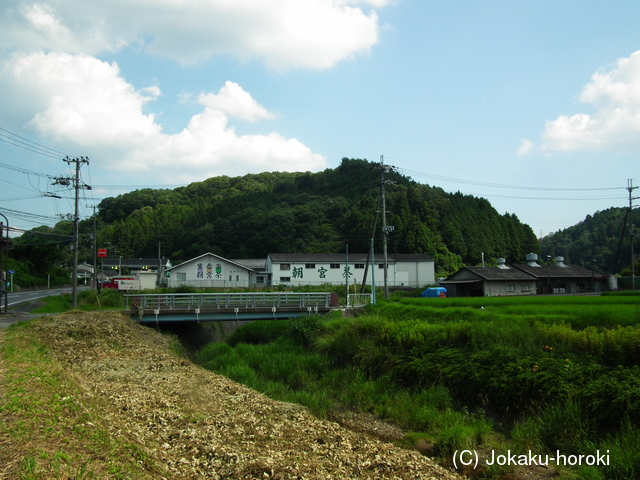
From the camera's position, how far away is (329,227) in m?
72.3

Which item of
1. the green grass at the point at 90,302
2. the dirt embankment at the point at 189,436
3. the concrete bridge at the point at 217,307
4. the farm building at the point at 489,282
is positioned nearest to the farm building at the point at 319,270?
the farm building at the point at 489,282

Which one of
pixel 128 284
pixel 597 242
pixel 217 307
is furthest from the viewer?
pixel 597 242

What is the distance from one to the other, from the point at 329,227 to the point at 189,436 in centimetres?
6402

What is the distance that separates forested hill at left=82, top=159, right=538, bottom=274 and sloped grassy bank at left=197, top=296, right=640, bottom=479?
4318 centimetres

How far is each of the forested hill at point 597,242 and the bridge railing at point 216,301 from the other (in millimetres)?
52626

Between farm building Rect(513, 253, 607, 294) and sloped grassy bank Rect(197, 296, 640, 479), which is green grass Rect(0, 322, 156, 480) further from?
farm building Rect(513, 253, 607, 294)

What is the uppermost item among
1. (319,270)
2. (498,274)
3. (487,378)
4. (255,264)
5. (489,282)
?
(255,264)

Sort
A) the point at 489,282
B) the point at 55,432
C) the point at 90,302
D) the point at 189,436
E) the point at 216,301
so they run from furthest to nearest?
the point at 489,282 → the point at 90,302 → the point at 216,301 → the point at 189,436 → the point at 55,432

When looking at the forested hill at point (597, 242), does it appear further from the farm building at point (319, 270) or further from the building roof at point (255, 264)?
the building roof at point (255, 264)

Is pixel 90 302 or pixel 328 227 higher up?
pixel 328 227

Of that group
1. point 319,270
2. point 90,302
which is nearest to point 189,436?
point 90,302

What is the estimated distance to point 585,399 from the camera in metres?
9.66

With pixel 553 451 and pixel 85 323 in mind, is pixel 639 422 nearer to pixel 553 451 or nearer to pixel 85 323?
pixel 553 451

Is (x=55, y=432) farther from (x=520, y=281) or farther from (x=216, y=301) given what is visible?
(x=520, y=281)
